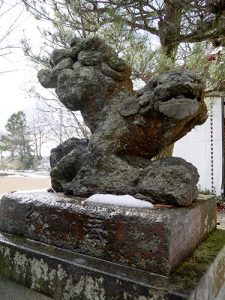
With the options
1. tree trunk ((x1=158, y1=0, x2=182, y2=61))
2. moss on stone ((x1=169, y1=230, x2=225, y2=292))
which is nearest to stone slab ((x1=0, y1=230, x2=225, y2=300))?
moss on stone ((x1=169, y1=230, x2=225, y2=292))

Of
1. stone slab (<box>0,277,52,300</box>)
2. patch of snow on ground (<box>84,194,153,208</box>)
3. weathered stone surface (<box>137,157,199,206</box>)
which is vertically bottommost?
stone slab (<box>0,277,52,300</box>)

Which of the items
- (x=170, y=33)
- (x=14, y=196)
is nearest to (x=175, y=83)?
(x=14, y=196)

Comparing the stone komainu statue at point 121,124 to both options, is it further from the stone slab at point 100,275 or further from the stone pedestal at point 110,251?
the stone slab at point 100,275

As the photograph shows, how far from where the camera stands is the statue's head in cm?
131

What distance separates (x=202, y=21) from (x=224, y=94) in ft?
3.25

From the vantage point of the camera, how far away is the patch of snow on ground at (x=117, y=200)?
1028 millimetres

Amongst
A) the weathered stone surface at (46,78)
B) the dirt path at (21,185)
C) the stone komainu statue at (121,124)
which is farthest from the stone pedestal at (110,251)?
the dirt path at (21,185)

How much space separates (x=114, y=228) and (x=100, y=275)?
15 cm

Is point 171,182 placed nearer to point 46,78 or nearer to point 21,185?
point 46,78

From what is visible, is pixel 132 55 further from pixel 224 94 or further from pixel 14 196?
pixel 14 196

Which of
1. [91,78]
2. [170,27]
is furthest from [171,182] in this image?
[170,27]

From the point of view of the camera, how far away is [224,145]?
17.2 ft

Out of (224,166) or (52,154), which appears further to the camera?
(224,166)

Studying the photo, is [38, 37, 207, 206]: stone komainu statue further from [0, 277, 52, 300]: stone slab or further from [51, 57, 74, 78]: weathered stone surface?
[0, 277, 52, 300]: stone slab
